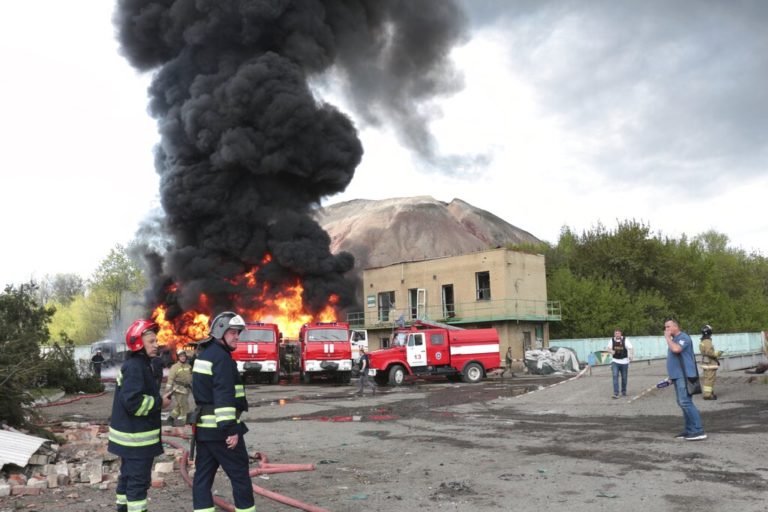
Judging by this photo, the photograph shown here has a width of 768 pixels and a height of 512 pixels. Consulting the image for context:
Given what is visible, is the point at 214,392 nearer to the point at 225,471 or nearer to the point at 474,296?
the point at 225,471

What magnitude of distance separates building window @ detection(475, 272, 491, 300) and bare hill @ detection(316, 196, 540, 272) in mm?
79414

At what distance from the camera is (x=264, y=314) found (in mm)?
35938

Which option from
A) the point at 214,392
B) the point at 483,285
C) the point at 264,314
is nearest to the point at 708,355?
the point at 214,392

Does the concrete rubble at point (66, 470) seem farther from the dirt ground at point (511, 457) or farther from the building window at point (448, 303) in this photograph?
the building window at point (448, 303)

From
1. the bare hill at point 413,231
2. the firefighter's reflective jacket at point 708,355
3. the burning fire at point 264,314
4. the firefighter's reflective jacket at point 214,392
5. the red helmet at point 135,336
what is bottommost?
the firefighter's reflective jacket at point 708,355

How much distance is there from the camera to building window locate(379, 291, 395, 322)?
1460 inches

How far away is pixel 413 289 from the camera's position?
36281 mm

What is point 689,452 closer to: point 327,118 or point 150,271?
point 327,118

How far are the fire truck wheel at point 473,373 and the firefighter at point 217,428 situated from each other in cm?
1838

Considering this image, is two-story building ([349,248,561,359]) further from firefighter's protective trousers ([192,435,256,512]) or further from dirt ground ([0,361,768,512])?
firefighter's protective trousers ([192,435,256,512])

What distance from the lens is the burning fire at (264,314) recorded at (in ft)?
117

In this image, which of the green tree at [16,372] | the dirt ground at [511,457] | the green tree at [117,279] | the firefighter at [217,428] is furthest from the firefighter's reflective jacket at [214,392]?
the green tree at [117,279]

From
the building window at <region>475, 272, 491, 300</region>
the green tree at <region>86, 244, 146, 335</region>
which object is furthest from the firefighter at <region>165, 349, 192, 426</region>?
the green tree at <region>86, 244, 146, 335</region>

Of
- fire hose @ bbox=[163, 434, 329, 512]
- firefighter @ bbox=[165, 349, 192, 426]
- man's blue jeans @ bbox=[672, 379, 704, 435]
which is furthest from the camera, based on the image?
firefighter @ bbox=[165, 349, 192, 426]
